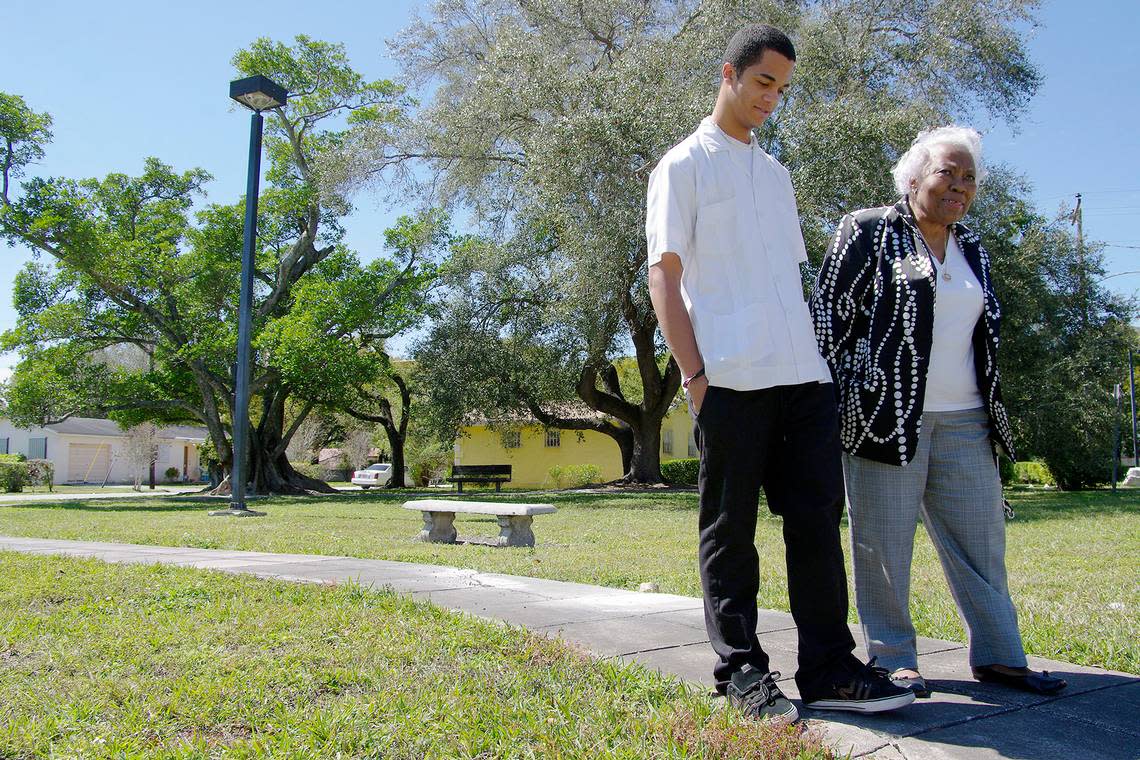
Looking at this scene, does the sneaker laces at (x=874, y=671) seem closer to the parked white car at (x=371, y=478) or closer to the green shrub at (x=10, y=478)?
the green shrub at (x=10, y=478)

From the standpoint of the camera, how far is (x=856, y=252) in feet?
9.11

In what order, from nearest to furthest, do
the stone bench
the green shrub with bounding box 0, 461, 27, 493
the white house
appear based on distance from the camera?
the stone bench
the green shrub with bounding box 0, 461, 27, 493
the white house

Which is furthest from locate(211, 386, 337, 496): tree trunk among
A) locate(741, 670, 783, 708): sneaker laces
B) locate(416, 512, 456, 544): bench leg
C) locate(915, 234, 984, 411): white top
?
locate(741, 670, 783, 708): sneaker laces

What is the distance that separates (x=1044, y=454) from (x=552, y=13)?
646 inches

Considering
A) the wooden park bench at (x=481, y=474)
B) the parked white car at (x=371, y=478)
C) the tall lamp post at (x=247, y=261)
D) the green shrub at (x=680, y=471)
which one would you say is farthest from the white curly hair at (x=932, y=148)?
the parked white car at (x=371, y=478)

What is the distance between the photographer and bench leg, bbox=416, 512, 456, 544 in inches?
354

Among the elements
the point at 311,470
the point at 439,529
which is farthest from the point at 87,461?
the point at 439,529

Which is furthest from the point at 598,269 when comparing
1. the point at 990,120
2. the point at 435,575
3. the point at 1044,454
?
the point at 1044,454

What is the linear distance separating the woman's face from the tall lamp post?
40.7 ft

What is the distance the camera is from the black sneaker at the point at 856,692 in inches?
88.1

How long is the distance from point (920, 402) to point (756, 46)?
44.7 inches

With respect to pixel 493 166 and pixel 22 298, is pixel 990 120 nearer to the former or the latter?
pixel 493 166

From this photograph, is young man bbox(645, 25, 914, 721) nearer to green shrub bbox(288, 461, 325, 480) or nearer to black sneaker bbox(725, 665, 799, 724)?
black sneaker bbox(725, 665, 799, 724)

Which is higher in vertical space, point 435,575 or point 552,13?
point 552,13
